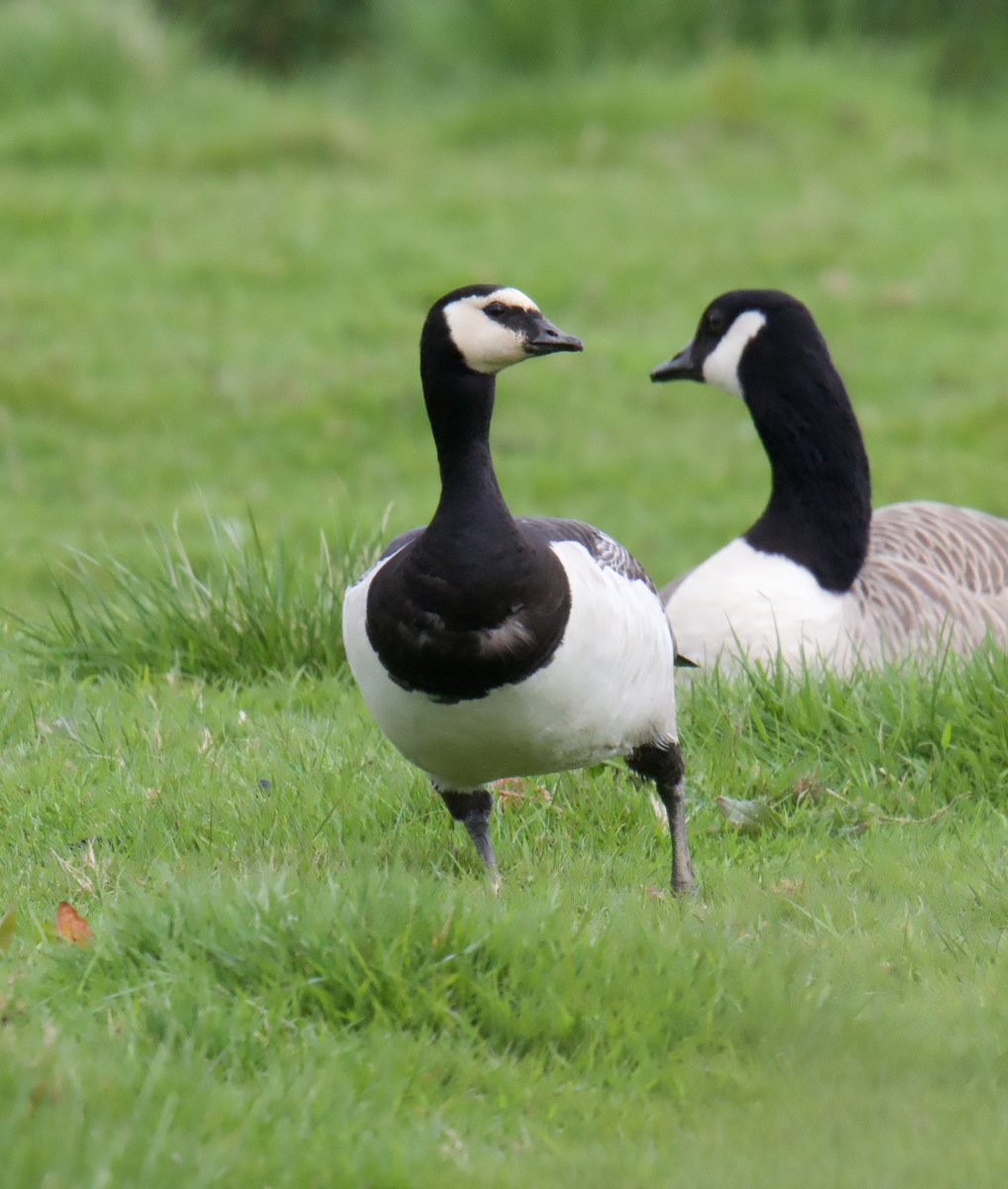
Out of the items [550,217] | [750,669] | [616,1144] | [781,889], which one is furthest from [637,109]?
[616,1144]

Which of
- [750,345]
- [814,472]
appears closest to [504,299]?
[814,472]

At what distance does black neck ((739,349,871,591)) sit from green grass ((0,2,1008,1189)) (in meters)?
1.03

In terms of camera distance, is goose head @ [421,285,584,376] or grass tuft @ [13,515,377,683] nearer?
goose head @ [421,285,584,376]

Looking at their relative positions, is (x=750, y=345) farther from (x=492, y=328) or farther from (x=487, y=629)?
(x=487, y=629)

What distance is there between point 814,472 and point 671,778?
259 centimetres

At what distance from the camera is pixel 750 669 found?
17.5ft

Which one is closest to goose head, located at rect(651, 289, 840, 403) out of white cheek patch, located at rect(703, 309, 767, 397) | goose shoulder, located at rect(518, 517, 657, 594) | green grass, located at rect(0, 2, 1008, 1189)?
white cheek patch, located at rect(703, 309, 767, 397)

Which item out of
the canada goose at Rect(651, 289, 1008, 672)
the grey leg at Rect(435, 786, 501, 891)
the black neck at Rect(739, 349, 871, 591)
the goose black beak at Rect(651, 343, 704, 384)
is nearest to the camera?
the grey leg at Rect(435, 786, 501, 891)

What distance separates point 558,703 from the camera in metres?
3.85

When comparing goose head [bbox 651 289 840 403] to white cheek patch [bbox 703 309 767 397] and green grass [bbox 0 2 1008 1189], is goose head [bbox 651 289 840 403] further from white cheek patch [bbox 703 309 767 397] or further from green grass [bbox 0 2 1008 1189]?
green grass [bbox 0 2 1008 1189]

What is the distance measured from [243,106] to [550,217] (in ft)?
12.1

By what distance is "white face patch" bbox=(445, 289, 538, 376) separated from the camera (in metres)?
3.96

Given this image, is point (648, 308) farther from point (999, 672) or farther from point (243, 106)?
point (999, 672)

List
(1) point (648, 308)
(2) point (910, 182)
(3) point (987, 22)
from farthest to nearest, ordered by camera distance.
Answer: (3) point (987, 22) → (2) point (910, 182) → (1) point (648, 308)
